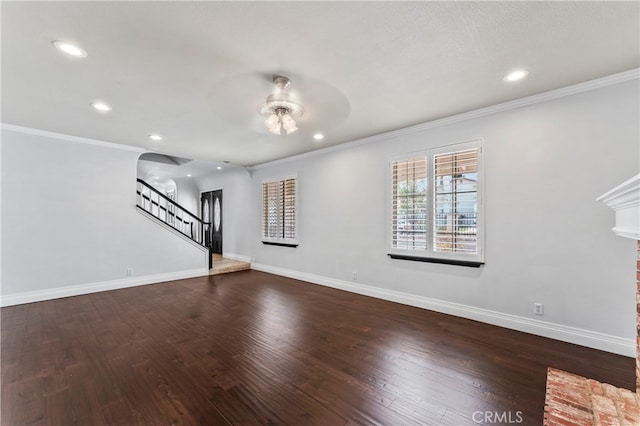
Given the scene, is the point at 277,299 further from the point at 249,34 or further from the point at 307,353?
the point at 249,34

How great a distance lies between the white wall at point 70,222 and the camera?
13.1ft

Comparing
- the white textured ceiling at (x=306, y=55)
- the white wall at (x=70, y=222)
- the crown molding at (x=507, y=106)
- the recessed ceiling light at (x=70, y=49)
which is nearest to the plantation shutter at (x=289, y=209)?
the crown molding at (x=507, y=106)

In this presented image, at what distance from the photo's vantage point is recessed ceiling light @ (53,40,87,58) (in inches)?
80.4

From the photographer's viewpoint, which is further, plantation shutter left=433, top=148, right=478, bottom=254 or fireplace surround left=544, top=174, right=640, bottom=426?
plantation shutter left=433, top=148, right=478, bottom=254

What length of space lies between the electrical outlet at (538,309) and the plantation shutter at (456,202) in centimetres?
82

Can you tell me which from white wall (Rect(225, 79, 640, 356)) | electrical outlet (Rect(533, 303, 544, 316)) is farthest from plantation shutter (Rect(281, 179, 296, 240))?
electrical outlet (Rect(533, 303, 544, 316))

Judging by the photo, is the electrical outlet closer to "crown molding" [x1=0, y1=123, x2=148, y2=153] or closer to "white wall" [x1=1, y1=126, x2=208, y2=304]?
"white wall" [x1=1, y1=126, x2=208, y2=304]

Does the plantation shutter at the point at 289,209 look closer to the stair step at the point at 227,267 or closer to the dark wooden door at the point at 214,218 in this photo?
the stair step at the point at 227,267

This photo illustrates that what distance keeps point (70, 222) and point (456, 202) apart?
20.6ft

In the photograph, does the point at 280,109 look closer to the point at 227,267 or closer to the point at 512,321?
the point at 512,321

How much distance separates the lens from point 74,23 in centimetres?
184

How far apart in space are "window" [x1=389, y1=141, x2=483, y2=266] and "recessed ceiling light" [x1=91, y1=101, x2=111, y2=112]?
405 cm

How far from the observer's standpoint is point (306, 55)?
7.16 feet

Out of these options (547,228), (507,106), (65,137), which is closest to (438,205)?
(547,228)
